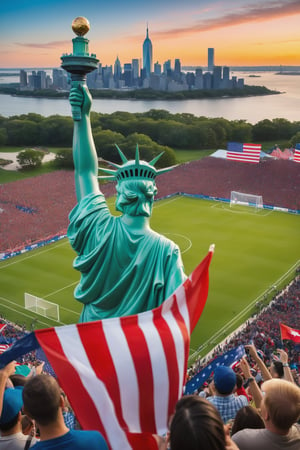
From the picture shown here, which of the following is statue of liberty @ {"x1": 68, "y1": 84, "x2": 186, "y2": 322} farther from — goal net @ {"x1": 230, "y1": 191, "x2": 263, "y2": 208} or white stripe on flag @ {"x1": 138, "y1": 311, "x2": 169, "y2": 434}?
goal net @ {"x1": 230, "y1": 191, "x2": 263, "y2": 208}

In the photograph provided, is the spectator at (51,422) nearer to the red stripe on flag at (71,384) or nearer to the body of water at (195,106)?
the red stripe on flag at (71,384)

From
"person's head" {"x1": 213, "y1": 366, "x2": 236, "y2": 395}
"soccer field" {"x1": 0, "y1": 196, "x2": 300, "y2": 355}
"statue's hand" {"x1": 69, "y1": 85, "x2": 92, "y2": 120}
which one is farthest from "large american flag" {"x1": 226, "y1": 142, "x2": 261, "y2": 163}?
"person's head" {"x1": 213, "y1": 366, "x2": 236, "y2": 395}

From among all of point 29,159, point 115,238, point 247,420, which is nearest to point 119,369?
point 247,420

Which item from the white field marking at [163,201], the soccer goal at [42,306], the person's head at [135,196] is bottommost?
the soccer goal at [42,306]

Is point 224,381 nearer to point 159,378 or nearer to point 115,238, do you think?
point 159,378

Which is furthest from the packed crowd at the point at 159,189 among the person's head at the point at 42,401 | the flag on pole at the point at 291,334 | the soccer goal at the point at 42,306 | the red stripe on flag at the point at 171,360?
the person's head at the point at 42,401
